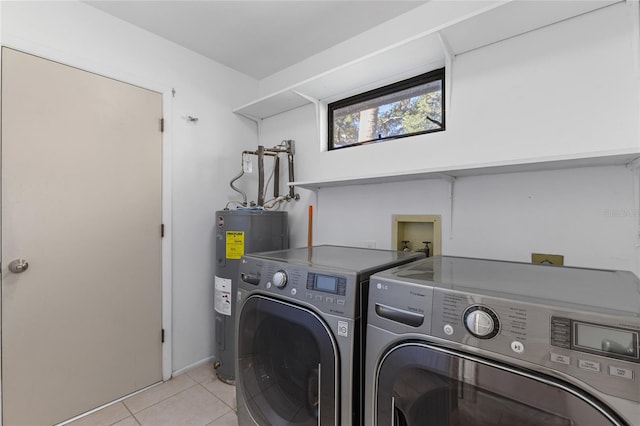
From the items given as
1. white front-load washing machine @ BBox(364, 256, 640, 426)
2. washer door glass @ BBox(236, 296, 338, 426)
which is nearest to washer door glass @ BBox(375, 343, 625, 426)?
white front-load washing machine @ BBox(364, 256, 640, 426)

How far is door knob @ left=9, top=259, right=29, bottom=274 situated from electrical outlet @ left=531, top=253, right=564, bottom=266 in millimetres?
2669

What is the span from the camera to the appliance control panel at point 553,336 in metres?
0.57

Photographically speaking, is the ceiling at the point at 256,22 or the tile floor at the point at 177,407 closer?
the tile floor at the point at 177,407

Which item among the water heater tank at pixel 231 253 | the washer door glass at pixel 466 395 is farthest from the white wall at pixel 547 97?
the water heater tank at pixel 231 253

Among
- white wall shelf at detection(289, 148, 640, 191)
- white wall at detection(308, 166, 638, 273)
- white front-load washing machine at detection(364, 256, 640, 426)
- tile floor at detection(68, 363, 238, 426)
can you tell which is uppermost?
white wall shelf at detection(289, 148, 640, 191)

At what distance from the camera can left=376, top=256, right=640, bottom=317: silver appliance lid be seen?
68 cm

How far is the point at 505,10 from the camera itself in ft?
4.13

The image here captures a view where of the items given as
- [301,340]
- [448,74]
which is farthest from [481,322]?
[448,74]

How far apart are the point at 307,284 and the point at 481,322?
59 cm

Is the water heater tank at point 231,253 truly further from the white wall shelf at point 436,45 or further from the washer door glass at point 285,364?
the white wall shelf at point 436,45

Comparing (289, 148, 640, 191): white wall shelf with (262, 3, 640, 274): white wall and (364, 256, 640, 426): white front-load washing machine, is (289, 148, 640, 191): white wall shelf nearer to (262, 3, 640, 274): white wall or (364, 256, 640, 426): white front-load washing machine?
(262, 3, 640, 274): white wall

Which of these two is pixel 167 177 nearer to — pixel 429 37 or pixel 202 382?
pixel 202 382

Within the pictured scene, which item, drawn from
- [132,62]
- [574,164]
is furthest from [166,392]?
[574,164]

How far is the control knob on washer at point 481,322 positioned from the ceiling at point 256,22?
1.84m
